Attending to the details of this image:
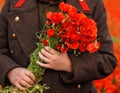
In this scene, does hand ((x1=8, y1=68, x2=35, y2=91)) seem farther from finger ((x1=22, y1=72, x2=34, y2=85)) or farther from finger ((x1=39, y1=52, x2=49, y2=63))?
finger ((x1=39, y1=52, x2=49, y2=63))

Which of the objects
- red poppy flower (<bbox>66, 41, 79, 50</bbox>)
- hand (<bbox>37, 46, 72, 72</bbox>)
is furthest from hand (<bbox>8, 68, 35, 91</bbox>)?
red poppy flower (<bbox>66, 41, 79, 50</bbox>)

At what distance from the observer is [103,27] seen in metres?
4.17

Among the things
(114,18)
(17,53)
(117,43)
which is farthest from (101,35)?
(114,18)

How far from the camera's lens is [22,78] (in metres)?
3.98

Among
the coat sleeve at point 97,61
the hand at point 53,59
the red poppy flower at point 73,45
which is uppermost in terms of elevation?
the red poppy flower at point 73,45

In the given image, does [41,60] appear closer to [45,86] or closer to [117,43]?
[45,86]

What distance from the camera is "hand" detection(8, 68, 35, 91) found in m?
3.95

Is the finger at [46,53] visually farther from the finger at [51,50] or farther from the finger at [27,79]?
the finger at [27,79]

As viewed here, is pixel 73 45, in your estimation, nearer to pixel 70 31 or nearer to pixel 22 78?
pixel 70 31

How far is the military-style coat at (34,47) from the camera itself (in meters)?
4.08

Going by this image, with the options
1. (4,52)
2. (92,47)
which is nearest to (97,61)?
(92,47)

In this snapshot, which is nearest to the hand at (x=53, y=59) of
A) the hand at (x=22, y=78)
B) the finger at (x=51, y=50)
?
the finger at (x=51, y=50)

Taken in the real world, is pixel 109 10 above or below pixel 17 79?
below

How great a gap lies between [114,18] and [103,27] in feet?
17.9
